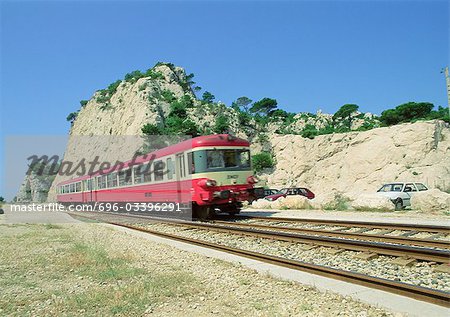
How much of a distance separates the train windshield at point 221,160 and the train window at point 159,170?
122 inches

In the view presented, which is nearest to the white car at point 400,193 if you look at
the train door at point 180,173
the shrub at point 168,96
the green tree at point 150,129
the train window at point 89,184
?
the train door at point 180,173

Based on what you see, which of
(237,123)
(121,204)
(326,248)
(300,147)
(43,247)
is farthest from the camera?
(237,123)

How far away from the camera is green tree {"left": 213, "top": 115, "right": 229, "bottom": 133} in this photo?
64875 mm

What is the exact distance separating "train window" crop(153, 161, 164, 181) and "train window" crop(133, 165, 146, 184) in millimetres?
→ 1588

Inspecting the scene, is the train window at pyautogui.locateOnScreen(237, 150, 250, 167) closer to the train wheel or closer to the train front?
the train front

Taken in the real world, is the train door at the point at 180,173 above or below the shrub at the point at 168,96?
below

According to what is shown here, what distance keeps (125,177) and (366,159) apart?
2628cm

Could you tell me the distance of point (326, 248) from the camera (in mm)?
9094

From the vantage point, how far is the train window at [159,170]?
1822 cm

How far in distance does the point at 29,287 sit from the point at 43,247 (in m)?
5.38

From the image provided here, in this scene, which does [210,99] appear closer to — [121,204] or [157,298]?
[121,204]

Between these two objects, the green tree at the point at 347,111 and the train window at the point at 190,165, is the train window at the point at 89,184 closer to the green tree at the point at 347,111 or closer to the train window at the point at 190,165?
the train window at the point at 190,165

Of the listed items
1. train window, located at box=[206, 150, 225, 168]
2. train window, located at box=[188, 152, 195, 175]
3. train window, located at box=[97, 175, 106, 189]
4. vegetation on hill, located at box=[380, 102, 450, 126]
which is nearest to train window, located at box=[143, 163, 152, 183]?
train window, located at box=[188, 152, 195, 175]

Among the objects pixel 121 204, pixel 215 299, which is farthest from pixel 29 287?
pixel 121 204
